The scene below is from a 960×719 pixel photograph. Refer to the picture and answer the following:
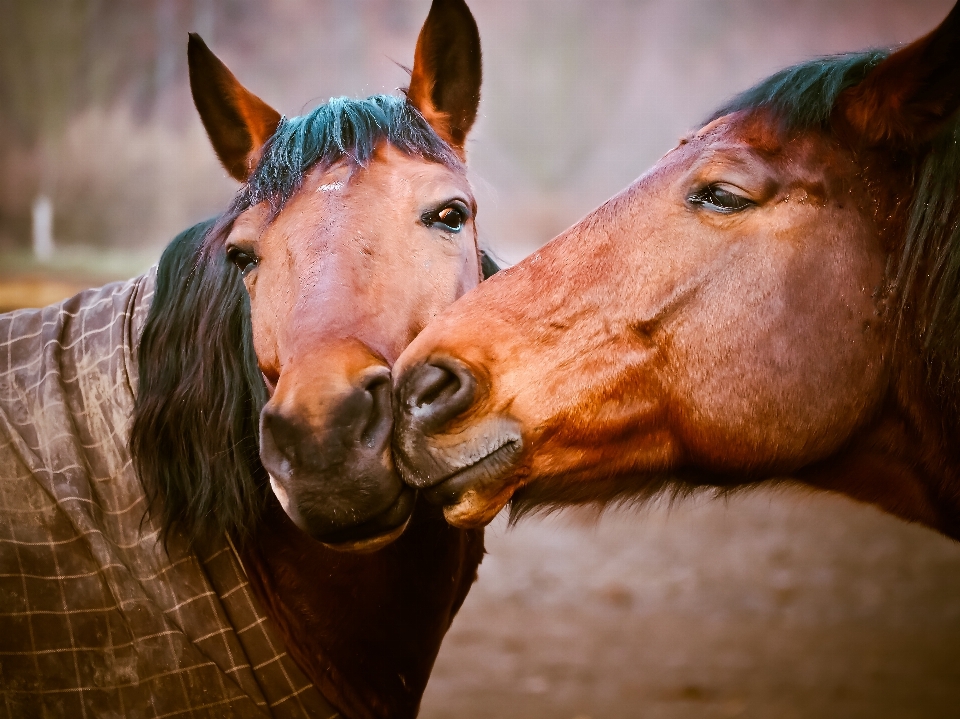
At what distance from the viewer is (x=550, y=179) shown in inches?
211

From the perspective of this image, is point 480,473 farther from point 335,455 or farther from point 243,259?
point 243,259

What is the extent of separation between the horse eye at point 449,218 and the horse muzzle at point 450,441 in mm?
452

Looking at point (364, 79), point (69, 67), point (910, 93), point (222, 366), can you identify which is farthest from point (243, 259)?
point (69, 67)

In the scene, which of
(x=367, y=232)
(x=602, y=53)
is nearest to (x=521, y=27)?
(x=602, y=53)

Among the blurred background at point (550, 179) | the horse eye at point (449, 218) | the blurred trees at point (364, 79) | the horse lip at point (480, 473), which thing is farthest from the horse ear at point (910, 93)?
the blurred trees at point (364, 79)

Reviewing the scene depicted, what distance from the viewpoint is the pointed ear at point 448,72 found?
70.4 inches

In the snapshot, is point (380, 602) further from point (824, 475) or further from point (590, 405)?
point (824, 475)

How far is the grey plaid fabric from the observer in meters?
1.57

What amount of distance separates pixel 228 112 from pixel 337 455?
1055 mm

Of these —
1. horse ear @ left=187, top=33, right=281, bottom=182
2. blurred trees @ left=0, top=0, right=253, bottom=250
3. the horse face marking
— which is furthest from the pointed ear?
blurred trees @ left=0, top=0, right=253, bottom=250

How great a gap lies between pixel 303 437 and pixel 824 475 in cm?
107

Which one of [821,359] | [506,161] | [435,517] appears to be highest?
[506,161]

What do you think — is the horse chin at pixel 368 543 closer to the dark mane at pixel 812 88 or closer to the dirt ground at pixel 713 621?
the dark mane at pixel 812 88

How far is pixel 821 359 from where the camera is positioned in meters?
1.41
